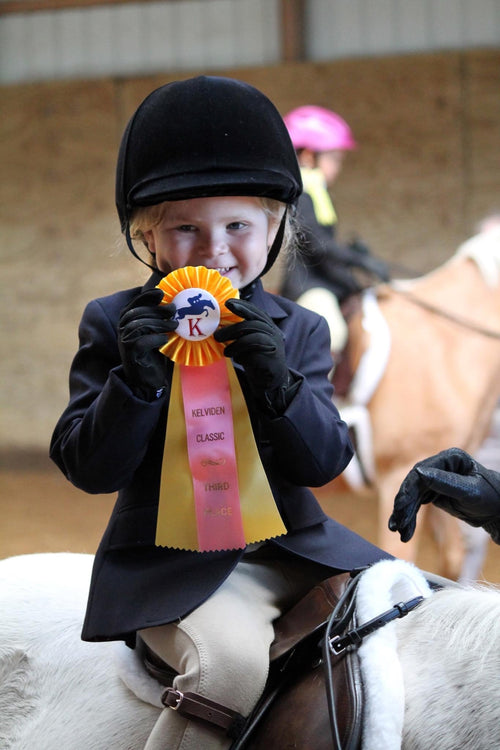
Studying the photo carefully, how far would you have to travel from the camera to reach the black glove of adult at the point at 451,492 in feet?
3.23

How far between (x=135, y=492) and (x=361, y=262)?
9.11ft

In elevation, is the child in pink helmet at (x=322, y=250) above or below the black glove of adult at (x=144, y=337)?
below

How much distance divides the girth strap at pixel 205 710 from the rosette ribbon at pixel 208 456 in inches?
6.4

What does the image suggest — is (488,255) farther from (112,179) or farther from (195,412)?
(112,179)

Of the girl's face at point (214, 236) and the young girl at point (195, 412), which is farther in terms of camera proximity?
the girl's face at point (214, 236)

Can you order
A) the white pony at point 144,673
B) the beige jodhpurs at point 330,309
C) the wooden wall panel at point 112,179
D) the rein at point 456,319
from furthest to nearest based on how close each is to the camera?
1. the wooden wall panel at point 112,179
2. the rein at point 456,319
3. the beige jodhpurs at point 330,309
4. the white pony at point 144,673

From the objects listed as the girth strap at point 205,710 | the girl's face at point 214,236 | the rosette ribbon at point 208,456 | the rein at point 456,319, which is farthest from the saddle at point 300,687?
the rein at point 456,319

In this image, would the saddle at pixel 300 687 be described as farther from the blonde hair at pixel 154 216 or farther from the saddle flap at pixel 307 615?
the blonde hair at pixel 154 216

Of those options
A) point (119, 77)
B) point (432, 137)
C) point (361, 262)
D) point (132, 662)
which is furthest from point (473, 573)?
point (119, 77)

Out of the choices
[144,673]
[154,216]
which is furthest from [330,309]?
[144,673]

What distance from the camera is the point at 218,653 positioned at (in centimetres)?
101

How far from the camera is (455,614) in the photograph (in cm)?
101

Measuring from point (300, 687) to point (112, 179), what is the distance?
6525mm

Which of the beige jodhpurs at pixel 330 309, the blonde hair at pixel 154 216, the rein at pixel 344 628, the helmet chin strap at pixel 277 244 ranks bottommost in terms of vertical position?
the beige jodhpurs at pixel 330 309
